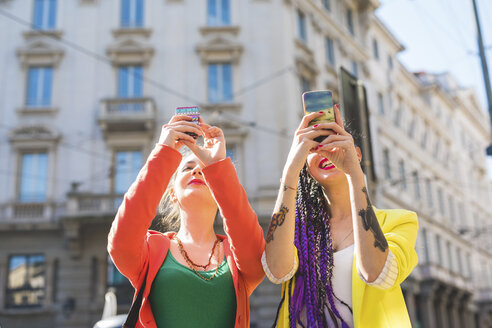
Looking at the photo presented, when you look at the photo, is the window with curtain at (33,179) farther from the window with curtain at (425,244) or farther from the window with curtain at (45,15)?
the window with curtain at (425,244)

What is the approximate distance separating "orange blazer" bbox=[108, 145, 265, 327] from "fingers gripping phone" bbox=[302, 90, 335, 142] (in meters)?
0.41

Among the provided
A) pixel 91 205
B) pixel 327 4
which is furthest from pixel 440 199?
pixel 91 205

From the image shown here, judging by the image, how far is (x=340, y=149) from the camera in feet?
7.09

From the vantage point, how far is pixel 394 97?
29.6 meters

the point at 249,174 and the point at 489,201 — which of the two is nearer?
the point at 249,174

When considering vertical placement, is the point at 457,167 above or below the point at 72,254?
above

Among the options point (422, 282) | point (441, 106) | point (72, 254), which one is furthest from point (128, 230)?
point (441, 106)

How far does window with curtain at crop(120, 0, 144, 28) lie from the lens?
2003 cm

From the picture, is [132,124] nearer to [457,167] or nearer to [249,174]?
[249,174]

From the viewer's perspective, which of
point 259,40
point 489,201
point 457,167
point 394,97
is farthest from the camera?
point 489,201

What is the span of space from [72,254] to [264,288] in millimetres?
6372

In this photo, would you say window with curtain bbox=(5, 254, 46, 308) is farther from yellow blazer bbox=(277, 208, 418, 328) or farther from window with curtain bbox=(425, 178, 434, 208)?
window with curtain bbox=(425, 178, 434, 208)

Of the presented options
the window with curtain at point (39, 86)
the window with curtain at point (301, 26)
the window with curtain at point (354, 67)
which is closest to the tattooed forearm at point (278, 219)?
the window with curtain at point (39, 86)

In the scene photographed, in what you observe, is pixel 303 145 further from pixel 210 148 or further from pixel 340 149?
pixel 210 148
